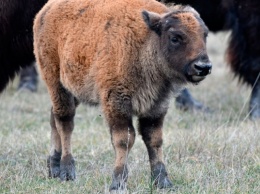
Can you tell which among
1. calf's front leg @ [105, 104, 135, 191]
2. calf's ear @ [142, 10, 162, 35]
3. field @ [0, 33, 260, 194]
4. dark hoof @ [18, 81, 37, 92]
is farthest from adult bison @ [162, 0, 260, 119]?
calf's front leg @ [105, 104, 135, 191]

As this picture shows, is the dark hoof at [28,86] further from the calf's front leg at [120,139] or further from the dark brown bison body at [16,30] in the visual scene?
the calf's front leg at [120,139]

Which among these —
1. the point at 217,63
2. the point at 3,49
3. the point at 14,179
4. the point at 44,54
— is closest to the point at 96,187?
the point at 14,179

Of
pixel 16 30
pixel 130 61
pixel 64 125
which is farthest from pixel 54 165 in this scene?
pixel 16 30

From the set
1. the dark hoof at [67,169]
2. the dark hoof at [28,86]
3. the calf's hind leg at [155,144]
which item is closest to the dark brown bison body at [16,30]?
the dark hoof at [67,169]

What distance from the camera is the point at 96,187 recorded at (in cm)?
604

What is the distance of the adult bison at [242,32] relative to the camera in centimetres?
999

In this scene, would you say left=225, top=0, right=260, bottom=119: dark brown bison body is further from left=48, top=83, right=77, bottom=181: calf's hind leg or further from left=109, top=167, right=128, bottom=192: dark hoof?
left=109, top=167, right=128, bottom=192: dark hoof

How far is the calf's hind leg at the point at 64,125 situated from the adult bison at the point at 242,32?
361 cm

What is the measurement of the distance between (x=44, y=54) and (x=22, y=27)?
1645 millimetres

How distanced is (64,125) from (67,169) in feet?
1.25

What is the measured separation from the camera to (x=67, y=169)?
261 inches

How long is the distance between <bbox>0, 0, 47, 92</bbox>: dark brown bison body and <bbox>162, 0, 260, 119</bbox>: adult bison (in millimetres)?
2511

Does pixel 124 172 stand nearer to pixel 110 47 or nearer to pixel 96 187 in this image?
pixel 96 187

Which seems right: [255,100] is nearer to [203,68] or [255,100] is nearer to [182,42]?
[182,42]
